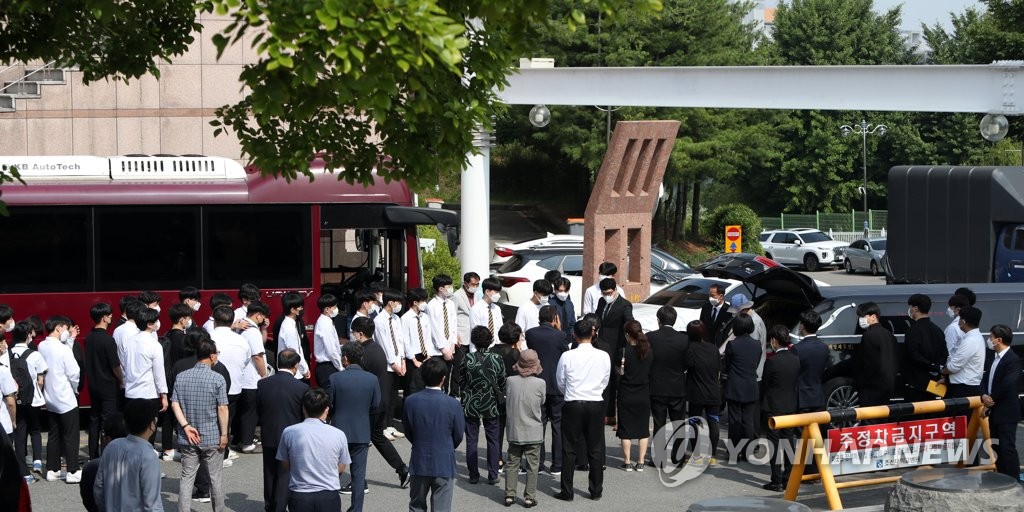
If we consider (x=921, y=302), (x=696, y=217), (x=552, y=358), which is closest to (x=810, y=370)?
(x=921, y=302)

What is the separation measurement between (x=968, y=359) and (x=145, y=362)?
821cm

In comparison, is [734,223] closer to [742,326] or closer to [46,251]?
[46,251]

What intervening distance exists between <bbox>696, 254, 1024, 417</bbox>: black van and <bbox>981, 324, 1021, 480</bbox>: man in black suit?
7.46ft

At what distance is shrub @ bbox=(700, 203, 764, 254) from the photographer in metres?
47.0

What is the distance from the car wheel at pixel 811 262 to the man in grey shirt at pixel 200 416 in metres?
40.5

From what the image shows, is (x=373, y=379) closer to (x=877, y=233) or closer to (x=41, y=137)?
(x=41, y=137)

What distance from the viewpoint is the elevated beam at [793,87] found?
22.0 metres

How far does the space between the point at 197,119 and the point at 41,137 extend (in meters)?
3.41

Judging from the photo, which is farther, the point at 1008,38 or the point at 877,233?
the point at 877,233

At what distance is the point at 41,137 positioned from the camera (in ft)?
84.3

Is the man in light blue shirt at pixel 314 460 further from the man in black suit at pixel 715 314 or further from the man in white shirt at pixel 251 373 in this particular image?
the man in black suit at pixel 715 314

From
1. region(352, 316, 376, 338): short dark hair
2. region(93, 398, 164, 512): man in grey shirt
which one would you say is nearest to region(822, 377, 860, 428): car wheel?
region(352, 316, 376, 338): short dark hair

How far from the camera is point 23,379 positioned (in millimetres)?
11023

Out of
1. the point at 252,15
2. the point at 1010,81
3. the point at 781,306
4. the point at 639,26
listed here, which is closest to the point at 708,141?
the point at 639,26
